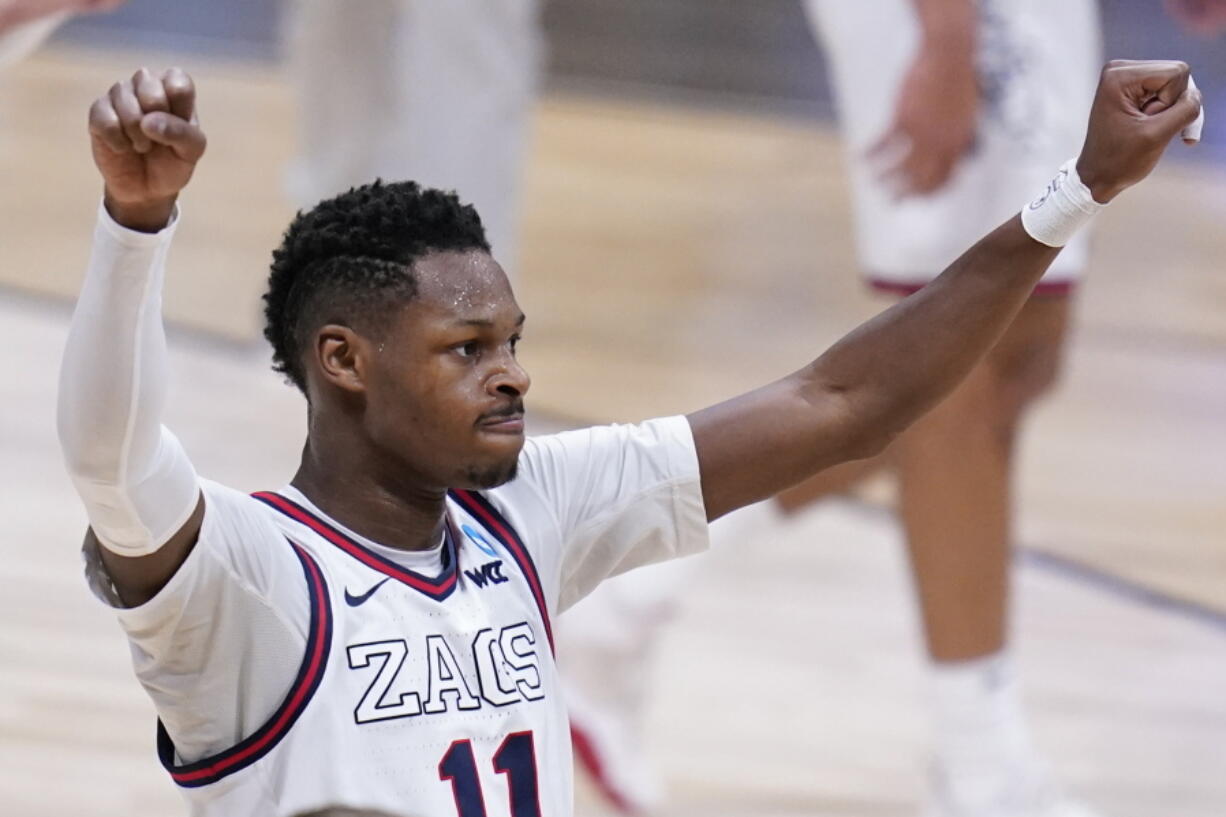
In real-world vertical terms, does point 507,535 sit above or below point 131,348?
below

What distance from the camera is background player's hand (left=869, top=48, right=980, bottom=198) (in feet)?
9.18

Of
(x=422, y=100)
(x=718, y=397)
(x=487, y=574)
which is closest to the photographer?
(x=487, y=574)

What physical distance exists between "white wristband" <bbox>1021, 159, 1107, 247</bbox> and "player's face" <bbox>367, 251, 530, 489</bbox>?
50 cm

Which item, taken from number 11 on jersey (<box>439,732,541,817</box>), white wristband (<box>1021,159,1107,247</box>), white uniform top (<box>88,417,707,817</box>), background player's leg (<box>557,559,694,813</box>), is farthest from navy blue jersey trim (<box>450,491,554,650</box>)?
background player's leg (<box>557,559,694,813</box>)

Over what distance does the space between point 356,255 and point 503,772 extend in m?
0.45

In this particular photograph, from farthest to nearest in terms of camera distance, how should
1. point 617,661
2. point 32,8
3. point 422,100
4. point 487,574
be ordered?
point 422,100, point 617,661, point 32,8, point 487,574

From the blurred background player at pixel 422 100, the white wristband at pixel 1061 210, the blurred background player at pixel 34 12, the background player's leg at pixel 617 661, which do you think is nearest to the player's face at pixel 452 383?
the white wristband at pixel 1061 210

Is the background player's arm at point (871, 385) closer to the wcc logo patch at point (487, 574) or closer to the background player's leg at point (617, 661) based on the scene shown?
the wcc logo patch at point (487, 574)

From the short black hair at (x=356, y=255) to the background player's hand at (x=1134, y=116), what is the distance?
0.55 metres

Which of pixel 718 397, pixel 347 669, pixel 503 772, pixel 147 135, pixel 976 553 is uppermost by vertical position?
pixel 147 135

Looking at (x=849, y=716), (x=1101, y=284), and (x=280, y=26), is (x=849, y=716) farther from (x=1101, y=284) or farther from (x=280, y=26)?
(x=280, y=26)

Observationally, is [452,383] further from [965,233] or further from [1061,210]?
[965,233]

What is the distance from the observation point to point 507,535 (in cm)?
192

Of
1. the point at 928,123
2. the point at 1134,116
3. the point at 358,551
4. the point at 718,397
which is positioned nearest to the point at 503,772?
the point at 358,551
